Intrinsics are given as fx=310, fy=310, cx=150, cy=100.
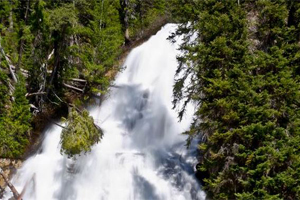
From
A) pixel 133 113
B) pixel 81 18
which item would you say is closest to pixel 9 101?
pixel 133 113

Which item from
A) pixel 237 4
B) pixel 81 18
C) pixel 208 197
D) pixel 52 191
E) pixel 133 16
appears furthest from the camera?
pixel 133 16

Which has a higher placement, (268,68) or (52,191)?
(268,68)

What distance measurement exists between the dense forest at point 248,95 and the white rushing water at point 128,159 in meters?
3.01

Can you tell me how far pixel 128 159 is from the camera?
14781 millimetres

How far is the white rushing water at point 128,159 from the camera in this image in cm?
1342

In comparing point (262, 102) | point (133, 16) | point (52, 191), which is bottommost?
point (52, 191)

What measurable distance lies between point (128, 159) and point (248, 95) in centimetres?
687

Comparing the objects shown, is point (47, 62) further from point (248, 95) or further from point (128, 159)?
point (248, 95)

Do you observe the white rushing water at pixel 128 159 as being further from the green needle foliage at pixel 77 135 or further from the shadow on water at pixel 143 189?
the green needle foliage at pixel 77 135

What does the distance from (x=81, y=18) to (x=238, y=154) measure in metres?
16.1

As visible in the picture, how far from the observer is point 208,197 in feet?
35.0

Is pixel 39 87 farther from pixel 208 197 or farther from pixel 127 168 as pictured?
pixel 208 197

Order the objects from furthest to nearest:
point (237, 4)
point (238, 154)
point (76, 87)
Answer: point (76, 87) → point (237, 4) → point (238, 154)

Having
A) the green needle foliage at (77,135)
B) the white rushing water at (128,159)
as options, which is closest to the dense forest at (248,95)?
the white rushing water at (128,159)
